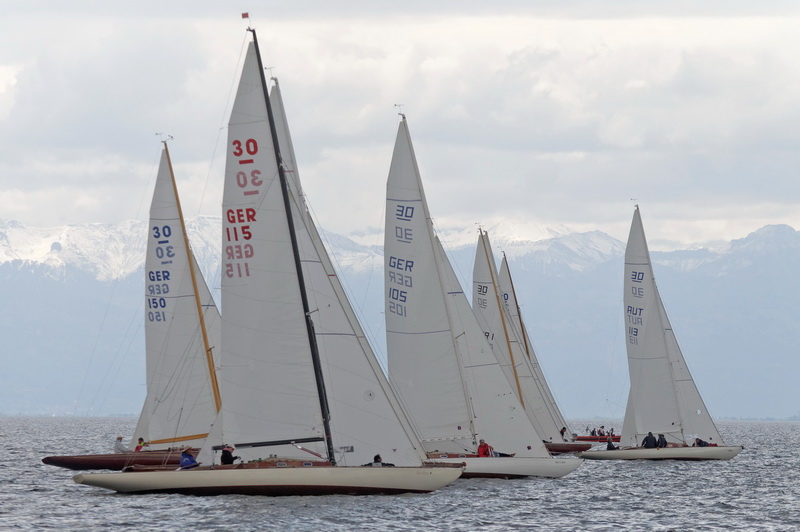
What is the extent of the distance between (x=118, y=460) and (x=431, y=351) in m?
12.8

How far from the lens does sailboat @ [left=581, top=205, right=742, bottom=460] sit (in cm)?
6538

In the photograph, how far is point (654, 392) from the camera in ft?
220

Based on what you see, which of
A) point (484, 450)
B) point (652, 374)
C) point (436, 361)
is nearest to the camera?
point (484, 450)

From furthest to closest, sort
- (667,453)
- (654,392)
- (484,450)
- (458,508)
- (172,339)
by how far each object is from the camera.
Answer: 1. (654,392)
2. (667,453)
3. (172,339)
4. (484,450)
5. (458,508)

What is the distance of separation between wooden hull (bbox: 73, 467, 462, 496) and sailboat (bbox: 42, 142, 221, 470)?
1330cm

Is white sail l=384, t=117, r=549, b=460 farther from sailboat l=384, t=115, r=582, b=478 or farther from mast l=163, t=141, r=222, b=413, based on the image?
mast l=163, t=141, r=222, b=413

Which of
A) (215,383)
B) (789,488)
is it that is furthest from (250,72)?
(789,488)

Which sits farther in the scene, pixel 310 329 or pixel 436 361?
pixel 436 361

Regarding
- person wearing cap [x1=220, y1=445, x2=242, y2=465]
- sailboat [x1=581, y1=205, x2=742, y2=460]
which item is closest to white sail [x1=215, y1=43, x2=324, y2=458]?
person wearing cap [x1=220, y1=445, x2=242, y2=465]

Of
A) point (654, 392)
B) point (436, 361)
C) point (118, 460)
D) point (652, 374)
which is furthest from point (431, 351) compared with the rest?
point (652, 374)

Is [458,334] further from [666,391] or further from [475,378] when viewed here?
[666,391]

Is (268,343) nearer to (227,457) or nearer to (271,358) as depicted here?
(271,358)

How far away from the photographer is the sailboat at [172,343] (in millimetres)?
51250

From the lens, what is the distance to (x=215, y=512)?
1415 inches
